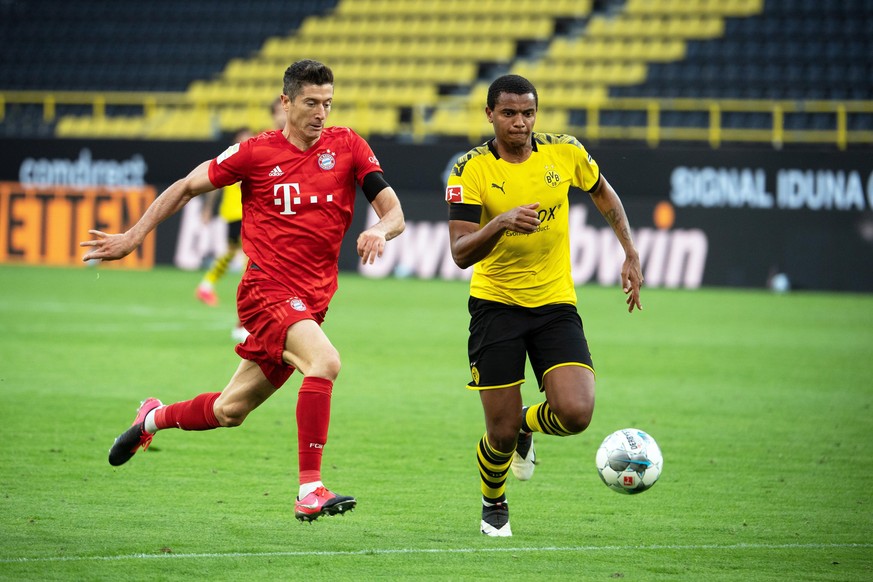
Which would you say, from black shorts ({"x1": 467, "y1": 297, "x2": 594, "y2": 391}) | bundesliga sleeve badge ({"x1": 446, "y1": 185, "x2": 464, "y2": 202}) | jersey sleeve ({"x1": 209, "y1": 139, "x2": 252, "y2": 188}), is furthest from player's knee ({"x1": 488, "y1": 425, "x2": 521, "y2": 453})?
jersey sleeve ({"x1": 209, "y1": 139, "x2": 252, "y2": 188})

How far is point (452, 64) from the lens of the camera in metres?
30.6

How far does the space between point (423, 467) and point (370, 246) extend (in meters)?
2.59

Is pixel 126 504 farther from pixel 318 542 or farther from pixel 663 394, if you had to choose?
pixel 663 394

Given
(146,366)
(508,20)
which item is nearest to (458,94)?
(508,20)

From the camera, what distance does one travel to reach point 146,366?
12633mm

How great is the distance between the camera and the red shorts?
622 centimetres

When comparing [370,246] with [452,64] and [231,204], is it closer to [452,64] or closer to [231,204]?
[231,204]

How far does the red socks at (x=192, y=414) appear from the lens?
661 centimetres

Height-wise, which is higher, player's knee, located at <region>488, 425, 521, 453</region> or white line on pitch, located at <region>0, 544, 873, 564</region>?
player's knee, located at <region>488, 425, 521, 453</region>

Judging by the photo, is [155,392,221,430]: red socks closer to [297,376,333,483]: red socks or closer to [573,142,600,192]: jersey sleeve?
[297,376,333,483]: red socks

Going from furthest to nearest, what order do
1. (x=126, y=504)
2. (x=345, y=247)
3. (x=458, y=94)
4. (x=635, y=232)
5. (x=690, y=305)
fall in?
(x=458, y=94) → (x=345, y=247) → (x=635, y=232) → (x=690, y=305) → (x=126, y=504)

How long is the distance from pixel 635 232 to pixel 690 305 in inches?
125

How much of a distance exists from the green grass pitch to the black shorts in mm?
771

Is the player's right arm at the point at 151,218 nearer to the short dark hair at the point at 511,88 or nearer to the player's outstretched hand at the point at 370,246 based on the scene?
the player's outstretched hand at the point at 370,246
